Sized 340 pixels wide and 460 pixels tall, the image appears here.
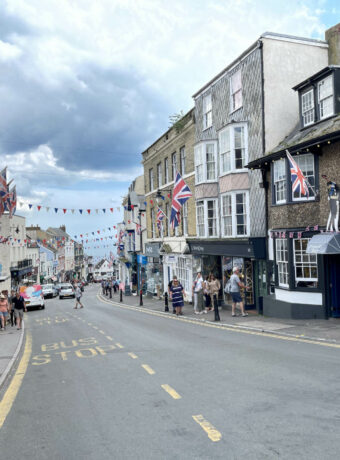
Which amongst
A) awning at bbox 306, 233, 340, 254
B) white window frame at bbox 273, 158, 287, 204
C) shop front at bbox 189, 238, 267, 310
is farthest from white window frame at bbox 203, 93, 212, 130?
awning at bbox 306, 233, 340, 254

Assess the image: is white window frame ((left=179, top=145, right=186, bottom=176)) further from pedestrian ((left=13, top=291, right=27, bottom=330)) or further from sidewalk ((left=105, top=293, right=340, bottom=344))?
pedestrian ((left=13, top=291, right=27, bottom=330))

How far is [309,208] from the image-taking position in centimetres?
1583

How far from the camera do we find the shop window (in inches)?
625

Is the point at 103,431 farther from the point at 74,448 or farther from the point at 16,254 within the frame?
the point at 16,254

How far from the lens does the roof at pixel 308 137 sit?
1459cm

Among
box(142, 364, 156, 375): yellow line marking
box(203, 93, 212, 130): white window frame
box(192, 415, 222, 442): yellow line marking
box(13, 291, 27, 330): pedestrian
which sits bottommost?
box(142, 364, 156, 375): yellow line marking

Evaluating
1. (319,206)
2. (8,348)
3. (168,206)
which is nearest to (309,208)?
(319,206)

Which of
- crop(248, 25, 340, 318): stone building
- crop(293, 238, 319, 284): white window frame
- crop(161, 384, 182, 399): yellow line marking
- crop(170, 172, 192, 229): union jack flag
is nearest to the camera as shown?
crop(161, 384, 182, 399): yellow line marking

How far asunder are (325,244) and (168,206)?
18162 millimetres

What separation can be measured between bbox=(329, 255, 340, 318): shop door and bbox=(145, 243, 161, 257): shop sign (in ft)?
63.0

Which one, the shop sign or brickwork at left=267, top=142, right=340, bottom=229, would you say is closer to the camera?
brickwork at left=267, top=142, right=340, bottom=229

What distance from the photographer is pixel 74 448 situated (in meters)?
5.28

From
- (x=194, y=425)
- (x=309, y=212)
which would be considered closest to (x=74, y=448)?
(x=194, y=425)

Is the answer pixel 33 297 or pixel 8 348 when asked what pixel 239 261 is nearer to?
pixel 8 348
